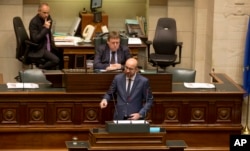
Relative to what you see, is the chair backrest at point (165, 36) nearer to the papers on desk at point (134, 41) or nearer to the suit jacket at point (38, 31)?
the papers on desk at point (134, 41)

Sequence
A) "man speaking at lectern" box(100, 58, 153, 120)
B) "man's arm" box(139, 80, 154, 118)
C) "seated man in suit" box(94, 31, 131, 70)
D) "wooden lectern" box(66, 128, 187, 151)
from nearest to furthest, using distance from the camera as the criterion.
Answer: "wooden lectern" box(66, 128, 187, 151) → "man's arm" box(139, 80, 154, 118) → "man speaking at lectern" box(100, 58, 153, 120) → "seated man in suit" box(94, 31, 131, 70)

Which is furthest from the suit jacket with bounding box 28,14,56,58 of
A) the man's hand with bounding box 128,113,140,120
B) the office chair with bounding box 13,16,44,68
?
the man's hand with bounding box 128,113,140,120

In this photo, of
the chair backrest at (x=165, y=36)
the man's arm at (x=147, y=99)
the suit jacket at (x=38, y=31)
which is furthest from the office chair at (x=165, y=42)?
the man's arm at (x=147, y=99)

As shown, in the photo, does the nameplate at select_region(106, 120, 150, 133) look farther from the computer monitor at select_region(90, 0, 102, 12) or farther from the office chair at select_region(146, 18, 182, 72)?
the computer monitor at select_region(90, 0, 102, 12)

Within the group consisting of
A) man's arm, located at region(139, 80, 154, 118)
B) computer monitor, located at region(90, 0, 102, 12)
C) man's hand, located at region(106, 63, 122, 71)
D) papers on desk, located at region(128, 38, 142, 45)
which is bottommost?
man's arm, located at region(139, 80, 154, 118)

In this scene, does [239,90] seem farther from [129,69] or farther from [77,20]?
[77,20]

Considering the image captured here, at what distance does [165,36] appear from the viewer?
13398 millimetres

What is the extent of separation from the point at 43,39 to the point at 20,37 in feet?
1.30

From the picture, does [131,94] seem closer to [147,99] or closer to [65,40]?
[147,99]

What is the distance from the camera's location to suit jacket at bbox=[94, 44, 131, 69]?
10.5 metres

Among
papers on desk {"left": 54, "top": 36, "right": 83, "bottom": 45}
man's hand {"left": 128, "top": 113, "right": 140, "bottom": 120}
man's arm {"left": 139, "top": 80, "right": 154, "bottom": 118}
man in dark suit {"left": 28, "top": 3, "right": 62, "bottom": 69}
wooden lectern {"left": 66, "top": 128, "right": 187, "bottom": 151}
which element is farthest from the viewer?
papers on desk {"left": 54, "top": 36, "right": 83, "bottom": 45}

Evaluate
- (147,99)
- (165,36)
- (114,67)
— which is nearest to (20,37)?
(165,36)

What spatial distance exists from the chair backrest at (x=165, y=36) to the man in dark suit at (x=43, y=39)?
179 centimetres

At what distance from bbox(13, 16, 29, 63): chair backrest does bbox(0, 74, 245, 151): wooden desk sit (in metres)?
2.96
